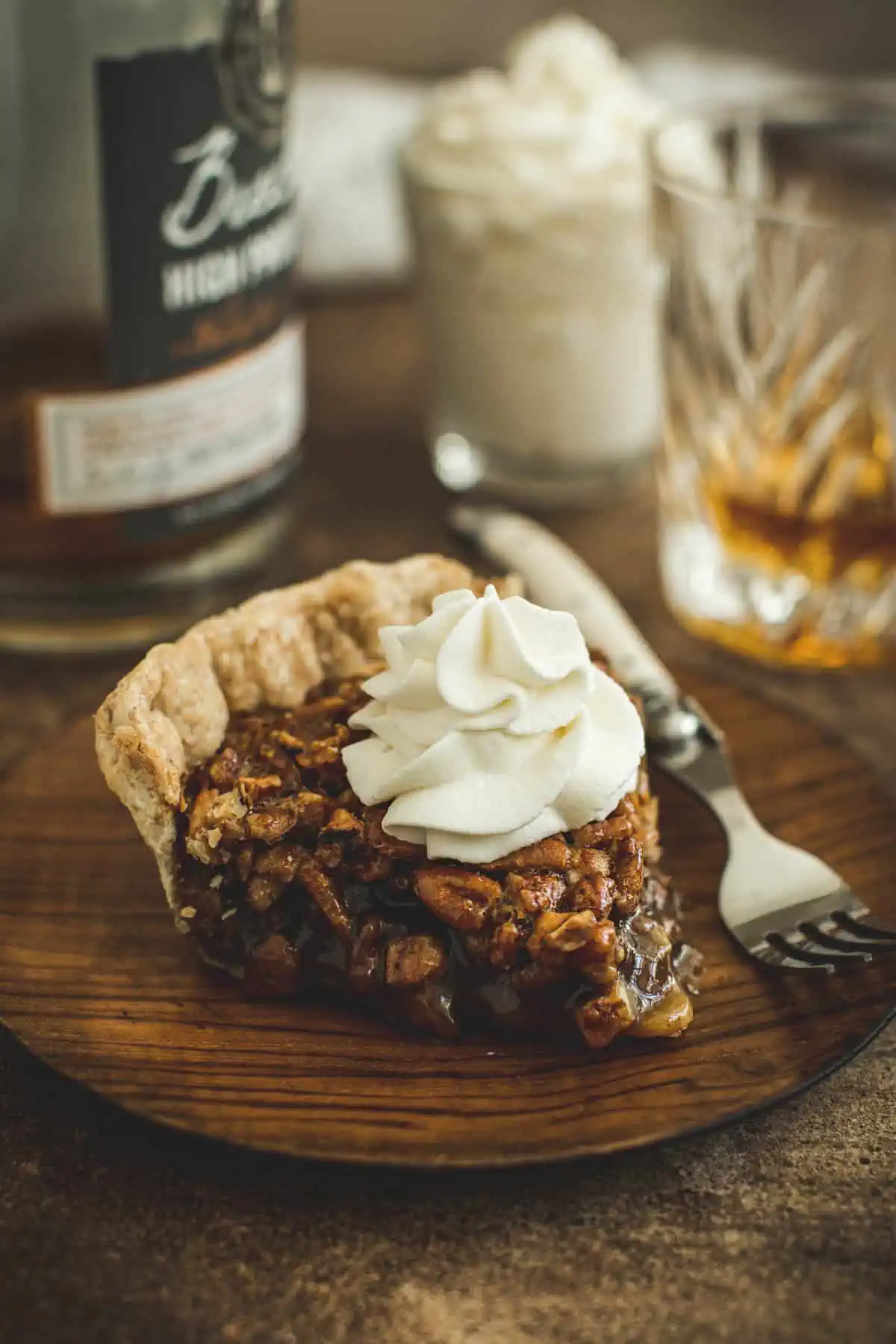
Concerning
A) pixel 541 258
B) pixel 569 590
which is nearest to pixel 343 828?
pixel 569 590

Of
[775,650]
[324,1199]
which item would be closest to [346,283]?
[775,650]

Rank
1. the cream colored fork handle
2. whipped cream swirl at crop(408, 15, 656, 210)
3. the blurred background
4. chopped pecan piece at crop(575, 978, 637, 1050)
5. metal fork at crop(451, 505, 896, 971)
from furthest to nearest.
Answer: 1. the blurred background
2. whipped cream swirl at crop(408, 15, 656, 210)
3. the cream colored fork handle
4. metal fork at crop(451, 505, 896, 971)
5. chopped pecan piece at crop(575, 978, 637, 1050)

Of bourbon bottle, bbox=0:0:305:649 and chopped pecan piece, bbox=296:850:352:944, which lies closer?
chopped pecan piece, bbox=296:850:352:944

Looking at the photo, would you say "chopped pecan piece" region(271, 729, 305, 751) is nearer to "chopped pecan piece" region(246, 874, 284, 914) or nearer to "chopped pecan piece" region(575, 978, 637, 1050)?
"chopped pecan piece" region(246, 874, 284, 914)

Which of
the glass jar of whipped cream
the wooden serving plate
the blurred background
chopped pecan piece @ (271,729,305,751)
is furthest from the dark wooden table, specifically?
the blurred background

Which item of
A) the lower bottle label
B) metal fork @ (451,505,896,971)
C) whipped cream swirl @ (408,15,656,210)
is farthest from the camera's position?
whipped cream swirl @ (408,15,656,210)

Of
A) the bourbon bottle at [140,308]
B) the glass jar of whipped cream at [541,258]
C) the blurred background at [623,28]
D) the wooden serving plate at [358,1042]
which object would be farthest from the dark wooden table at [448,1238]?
the blurred background at [623,28]

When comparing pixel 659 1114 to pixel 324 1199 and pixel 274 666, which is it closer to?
pixel 324 1199

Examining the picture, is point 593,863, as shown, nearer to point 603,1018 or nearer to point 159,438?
point 603,1018

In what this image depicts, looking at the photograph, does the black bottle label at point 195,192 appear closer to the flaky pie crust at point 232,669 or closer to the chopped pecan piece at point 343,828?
the flaky pie crust at point 232,669
